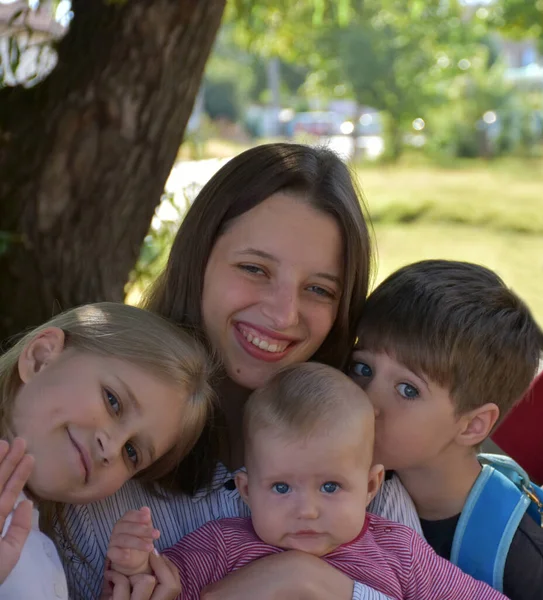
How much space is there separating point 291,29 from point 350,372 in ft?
15.9

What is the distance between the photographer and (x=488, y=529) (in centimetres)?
209

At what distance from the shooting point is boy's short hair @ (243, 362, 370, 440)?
1824 mm

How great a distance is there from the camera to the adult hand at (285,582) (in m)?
1.78

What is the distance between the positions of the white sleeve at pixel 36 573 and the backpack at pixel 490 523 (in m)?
0.96

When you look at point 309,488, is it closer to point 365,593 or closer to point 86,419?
point 365,593

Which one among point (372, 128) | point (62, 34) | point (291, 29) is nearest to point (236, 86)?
point (372, 128)

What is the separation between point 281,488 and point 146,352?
1.37 ft

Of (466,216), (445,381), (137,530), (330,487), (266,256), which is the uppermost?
(466,216)

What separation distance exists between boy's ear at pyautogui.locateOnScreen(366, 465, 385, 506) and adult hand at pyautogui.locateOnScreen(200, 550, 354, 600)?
19cm

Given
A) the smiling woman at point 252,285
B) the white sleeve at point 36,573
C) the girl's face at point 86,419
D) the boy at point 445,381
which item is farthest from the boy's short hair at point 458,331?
the white sleeve at point 36,573

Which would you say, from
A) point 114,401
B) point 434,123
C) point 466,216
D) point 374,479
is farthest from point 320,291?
point 434,123

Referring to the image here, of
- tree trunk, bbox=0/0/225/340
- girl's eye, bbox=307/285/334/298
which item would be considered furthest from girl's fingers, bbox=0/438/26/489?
tree trunk, bbox=0/0/225/340

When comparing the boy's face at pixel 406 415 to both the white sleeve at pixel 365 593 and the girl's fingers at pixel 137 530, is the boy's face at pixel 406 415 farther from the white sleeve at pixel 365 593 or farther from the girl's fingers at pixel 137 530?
the girl's fingers at pixel 137 530

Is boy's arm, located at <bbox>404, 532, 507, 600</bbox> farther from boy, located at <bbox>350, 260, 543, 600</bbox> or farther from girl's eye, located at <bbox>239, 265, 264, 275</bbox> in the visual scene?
girl's eye, located at <bbox>239, 265, 264, 275</bbox>
